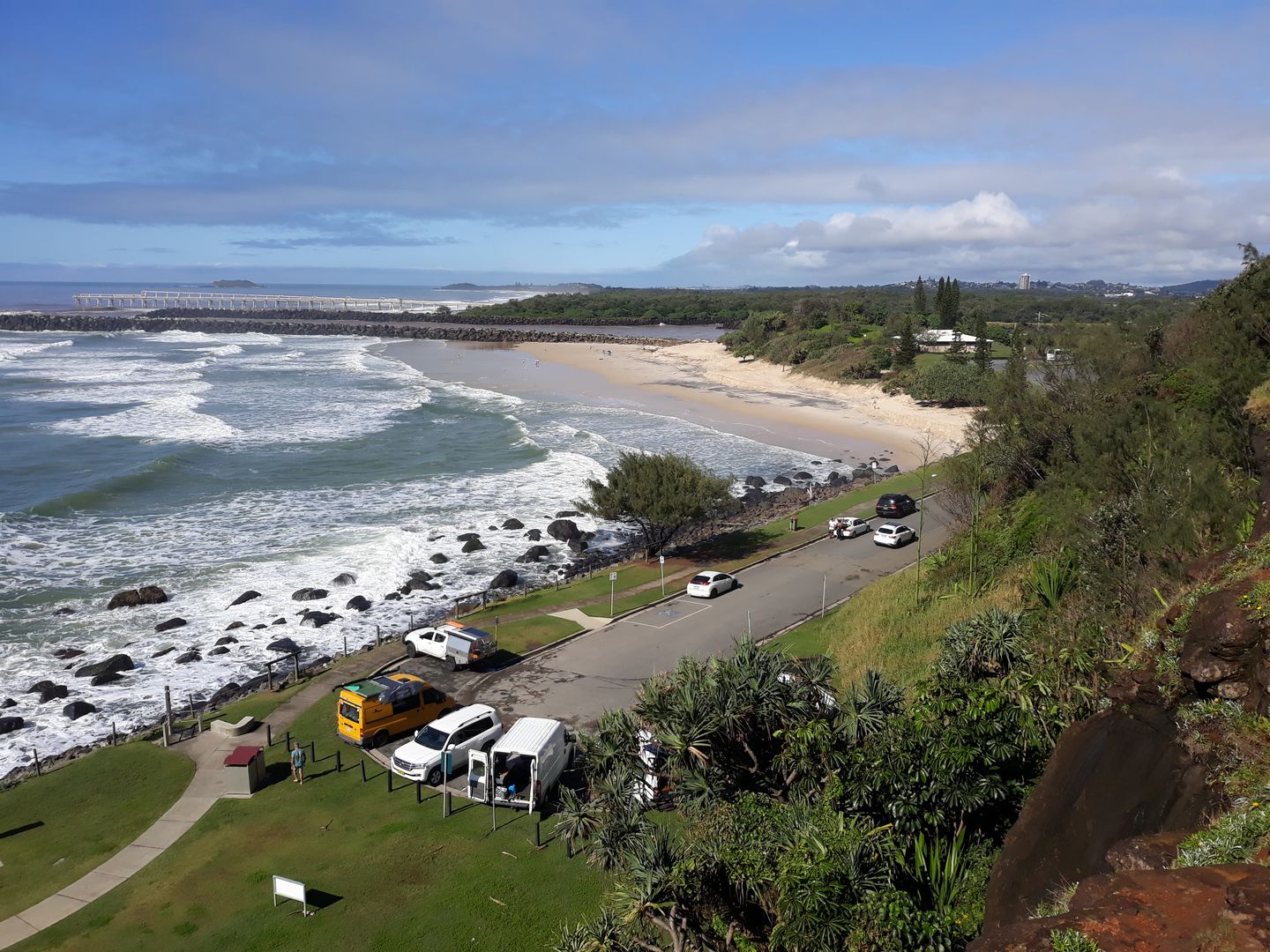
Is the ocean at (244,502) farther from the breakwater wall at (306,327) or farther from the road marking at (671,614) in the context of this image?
the breakwater wall at (306,327)

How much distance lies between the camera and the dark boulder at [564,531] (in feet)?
119

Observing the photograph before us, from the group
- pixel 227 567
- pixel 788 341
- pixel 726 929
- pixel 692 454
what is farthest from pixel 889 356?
pixel 726 929

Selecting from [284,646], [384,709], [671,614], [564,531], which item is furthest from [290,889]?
[564,531]

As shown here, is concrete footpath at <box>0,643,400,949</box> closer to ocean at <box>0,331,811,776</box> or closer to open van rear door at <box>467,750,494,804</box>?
ocean at <box>0,331,811,776</box>

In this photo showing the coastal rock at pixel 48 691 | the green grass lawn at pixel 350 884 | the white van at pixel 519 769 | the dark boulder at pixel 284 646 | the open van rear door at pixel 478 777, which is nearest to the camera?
the green grass lawn at pixel 350 884

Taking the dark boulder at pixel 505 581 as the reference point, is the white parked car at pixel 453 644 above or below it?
above

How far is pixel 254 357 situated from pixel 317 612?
9105 cm

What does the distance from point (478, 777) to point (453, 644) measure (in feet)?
22.0

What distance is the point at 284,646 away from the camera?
2567 centimetres

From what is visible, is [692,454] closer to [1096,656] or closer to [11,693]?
[11,693]

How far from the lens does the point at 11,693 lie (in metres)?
22.9

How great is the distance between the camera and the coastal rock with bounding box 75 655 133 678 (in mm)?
23855

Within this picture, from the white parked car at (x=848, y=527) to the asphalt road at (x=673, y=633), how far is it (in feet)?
2.04

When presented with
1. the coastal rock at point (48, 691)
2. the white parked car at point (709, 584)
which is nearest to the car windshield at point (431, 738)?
the white parked car at point (709, 584)
